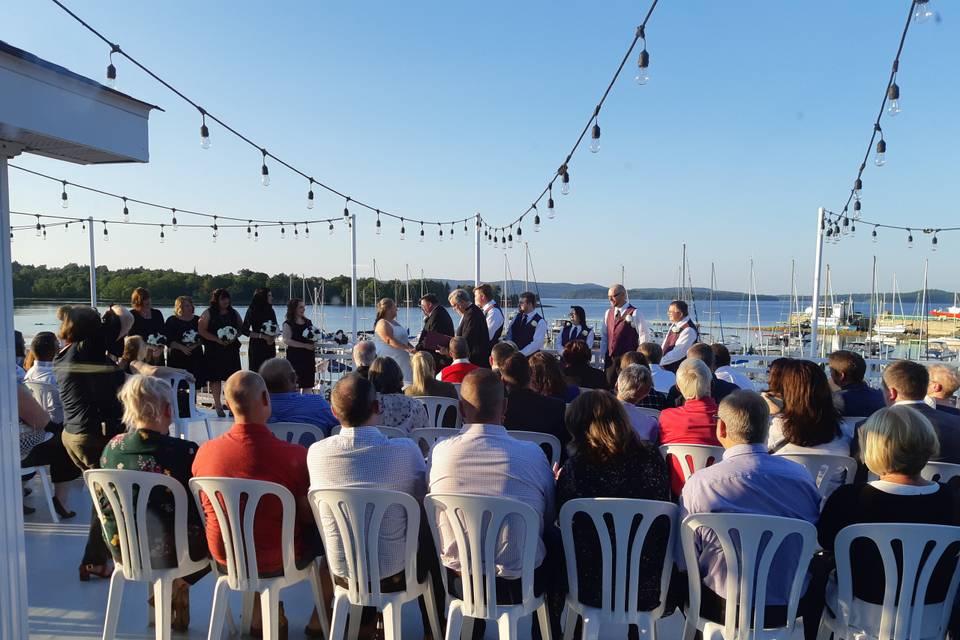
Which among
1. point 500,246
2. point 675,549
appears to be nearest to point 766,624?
point 675,549

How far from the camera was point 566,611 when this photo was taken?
7.93 ft

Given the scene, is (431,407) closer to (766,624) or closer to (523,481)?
(523,481)

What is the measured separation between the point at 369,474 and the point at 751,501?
4.11 feet

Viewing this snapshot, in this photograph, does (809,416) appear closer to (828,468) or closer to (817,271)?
(828,468)

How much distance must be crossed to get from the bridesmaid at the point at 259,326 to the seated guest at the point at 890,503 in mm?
5920

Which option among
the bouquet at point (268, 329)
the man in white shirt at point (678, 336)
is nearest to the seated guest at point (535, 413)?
the man in white shirt at point (678, 336)

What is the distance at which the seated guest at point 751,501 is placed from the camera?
2.00 metres

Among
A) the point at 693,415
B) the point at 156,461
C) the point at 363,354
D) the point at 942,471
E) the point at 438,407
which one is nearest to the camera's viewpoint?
the point at 156,461

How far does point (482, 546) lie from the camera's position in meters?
2.06

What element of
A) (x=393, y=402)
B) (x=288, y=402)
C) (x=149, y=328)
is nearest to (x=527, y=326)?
(x=149, y=328)

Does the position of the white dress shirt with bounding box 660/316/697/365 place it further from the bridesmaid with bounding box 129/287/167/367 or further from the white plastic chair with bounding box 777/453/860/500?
the bridesmaid with bounding box 129/287/167/367

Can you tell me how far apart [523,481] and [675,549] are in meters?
0.55

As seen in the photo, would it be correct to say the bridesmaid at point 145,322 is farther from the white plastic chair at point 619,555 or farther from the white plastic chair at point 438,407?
the white plastic chair at point 619,555

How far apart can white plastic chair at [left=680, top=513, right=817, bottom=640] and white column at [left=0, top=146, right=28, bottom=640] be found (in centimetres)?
199
